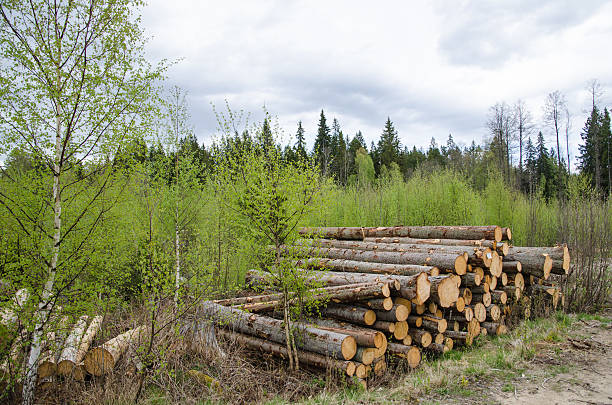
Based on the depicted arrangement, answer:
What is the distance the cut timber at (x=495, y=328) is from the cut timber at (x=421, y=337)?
4.73 feet

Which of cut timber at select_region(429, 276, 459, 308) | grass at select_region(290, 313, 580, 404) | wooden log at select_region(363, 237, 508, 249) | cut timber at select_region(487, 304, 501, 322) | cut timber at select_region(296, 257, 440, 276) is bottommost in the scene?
grass at select_region(290, 313, 580, 404)

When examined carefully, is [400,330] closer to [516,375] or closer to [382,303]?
[382,303]

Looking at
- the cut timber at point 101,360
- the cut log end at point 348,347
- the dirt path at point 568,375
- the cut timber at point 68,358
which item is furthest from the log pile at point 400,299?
the cut timber at point 68,358

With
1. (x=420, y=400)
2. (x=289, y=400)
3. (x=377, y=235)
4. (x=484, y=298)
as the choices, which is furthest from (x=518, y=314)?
(x=289, y=400)

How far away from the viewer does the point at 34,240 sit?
4273 mm

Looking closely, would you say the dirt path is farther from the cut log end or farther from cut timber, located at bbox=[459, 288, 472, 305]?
the cut log end

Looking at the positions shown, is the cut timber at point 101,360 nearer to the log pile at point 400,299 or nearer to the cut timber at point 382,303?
the log pile at point 400,299

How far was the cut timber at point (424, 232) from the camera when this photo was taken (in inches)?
281

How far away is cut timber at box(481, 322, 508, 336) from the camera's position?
21.1ft

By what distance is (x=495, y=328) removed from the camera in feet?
21.1

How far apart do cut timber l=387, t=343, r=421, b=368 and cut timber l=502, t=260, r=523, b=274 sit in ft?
9.32

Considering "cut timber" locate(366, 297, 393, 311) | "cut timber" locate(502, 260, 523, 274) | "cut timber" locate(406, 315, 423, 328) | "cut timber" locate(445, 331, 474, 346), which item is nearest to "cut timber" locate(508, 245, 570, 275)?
"cut timber" locate(502, 260, 523, 274)

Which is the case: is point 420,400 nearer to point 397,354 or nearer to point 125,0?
point 397,354

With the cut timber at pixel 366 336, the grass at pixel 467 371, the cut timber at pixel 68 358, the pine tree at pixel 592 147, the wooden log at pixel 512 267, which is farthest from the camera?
the pine tree at pixel 592 147
